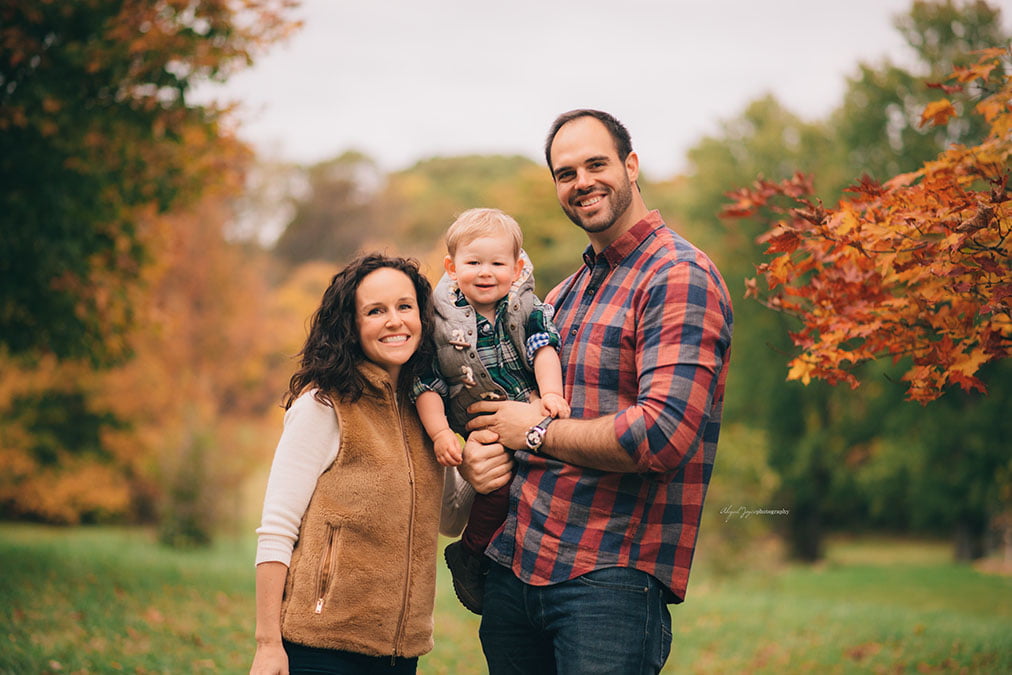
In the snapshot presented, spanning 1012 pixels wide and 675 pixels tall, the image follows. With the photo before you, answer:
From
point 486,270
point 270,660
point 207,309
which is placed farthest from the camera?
point 207,309

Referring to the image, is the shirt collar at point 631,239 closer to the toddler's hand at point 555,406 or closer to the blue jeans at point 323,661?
the toddler's hand at point 555,406

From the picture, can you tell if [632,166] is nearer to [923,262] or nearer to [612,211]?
[612,211]

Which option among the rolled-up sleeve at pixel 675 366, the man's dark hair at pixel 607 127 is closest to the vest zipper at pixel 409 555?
the rolled-up sleeve at pixel 675 366

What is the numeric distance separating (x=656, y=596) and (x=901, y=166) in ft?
60.3

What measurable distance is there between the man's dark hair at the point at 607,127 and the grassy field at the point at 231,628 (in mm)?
4662

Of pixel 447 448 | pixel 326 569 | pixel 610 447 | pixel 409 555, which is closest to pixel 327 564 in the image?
pixel 326 569

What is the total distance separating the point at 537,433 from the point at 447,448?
33 cm

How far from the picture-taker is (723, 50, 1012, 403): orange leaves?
→ 3322mm

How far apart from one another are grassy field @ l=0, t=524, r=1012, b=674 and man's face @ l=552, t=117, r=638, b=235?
4602 millimetres

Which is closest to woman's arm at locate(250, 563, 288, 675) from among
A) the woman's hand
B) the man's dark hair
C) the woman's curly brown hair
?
the woman's hand

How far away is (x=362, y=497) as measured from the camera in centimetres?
276

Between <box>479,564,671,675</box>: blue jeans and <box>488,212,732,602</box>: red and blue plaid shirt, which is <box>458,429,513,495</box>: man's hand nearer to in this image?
<box>488,212,732,602</box>: red and blue plaid shirt

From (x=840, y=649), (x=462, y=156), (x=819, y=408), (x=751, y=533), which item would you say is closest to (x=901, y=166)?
(x=819, y=408)

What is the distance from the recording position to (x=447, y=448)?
9.50 ft
